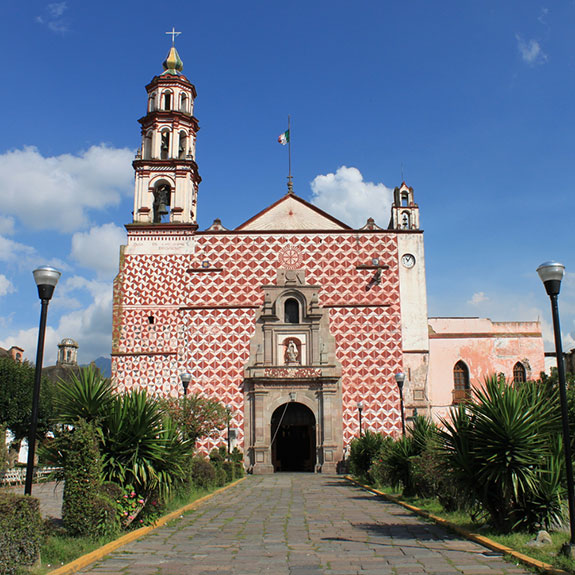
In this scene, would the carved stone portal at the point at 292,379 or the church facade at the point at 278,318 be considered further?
the church facade at the point at 278,318

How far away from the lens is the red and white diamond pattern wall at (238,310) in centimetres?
3102

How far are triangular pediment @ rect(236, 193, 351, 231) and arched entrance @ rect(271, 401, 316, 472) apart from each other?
945 centimetres

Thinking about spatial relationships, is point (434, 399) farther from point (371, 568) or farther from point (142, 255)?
point (371, 568)

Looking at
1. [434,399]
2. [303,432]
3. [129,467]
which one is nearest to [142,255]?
[303,432]

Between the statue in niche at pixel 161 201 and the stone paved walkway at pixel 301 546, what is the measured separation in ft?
68.3

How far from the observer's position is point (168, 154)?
34062mm

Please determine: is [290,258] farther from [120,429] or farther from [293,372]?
[120,429]

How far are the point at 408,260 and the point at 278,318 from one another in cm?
754

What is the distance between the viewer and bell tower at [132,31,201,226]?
33125 millimetres

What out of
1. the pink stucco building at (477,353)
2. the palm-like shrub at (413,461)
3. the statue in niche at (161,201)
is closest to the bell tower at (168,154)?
the statue in niche at (161,201)

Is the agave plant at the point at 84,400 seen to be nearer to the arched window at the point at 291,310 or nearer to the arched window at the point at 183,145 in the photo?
the arched window at the point at 291,310

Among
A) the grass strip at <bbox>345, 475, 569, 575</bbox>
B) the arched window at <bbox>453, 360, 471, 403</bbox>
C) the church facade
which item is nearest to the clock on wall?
the church facade

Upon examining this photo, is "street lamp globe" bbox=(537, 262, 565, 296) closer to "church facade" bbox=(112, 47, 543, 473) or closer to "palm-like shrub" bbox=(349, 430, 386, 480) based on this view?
"palm-like shrub" bbox=(349, 430, 386, 480)

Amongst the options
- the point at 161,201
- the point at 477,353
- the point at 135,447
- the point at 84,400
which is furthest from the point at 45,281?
the point at 477,353
